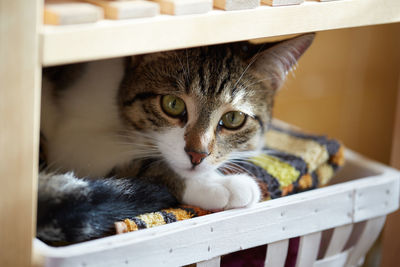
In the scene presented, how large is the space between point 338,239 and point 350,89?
76cm

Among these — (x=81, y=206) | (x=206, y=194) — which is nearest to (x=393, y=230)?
(x=206, y=194)

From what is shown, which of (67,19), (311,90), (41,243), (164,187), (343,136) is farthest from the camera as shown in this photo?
(343,136)

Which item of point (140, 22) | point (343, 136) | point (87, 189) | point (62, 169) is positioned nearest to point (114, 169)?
point (62, 169)

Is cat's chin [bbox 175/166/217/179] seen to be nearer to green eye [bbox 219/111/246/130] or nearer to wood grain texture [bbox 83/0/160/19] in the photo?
green eye [bbox 219/111/246/130]

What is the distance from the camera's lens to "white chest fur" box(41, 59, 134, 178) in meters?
0.98

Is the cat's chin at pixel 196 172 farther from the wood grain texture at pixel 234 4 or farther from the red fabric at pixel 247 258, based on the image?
the wood grain texture at pixel 234 4

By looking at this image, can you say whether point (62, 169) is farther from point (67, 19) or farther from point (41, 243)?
point (67, 19)

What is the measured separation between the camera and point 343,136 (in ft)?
5.71

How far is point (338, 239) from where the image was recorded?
103 centimetres

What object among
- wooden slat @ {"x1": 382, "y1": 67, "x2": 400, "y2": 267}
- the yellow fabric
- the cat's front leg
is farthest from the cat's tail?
wooden slat @ {"x1": 382, "y1": 67, "x2": 400, "y2": 267}

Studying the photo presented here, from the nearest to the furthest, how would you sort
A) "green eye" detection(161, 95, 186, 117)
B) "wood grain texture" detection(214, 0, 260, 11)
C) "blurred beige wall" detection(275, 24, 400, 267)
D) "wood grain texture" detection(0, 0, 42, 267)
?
"wood grain texture" detection(0, 0, 42, 267)
"wood grain texture" detection(214, 0, 260, 11)
"green eye" detection(161, 95, 186, 117)
"blurred beige wall" detection(275, 24, 400, 267)

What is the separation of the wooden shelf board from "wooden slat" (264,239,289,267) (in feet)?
1.19

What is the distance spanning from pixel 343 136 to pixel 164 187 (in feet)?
3.25

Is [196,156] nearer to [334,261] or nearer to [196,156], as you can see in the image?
[196,156]
